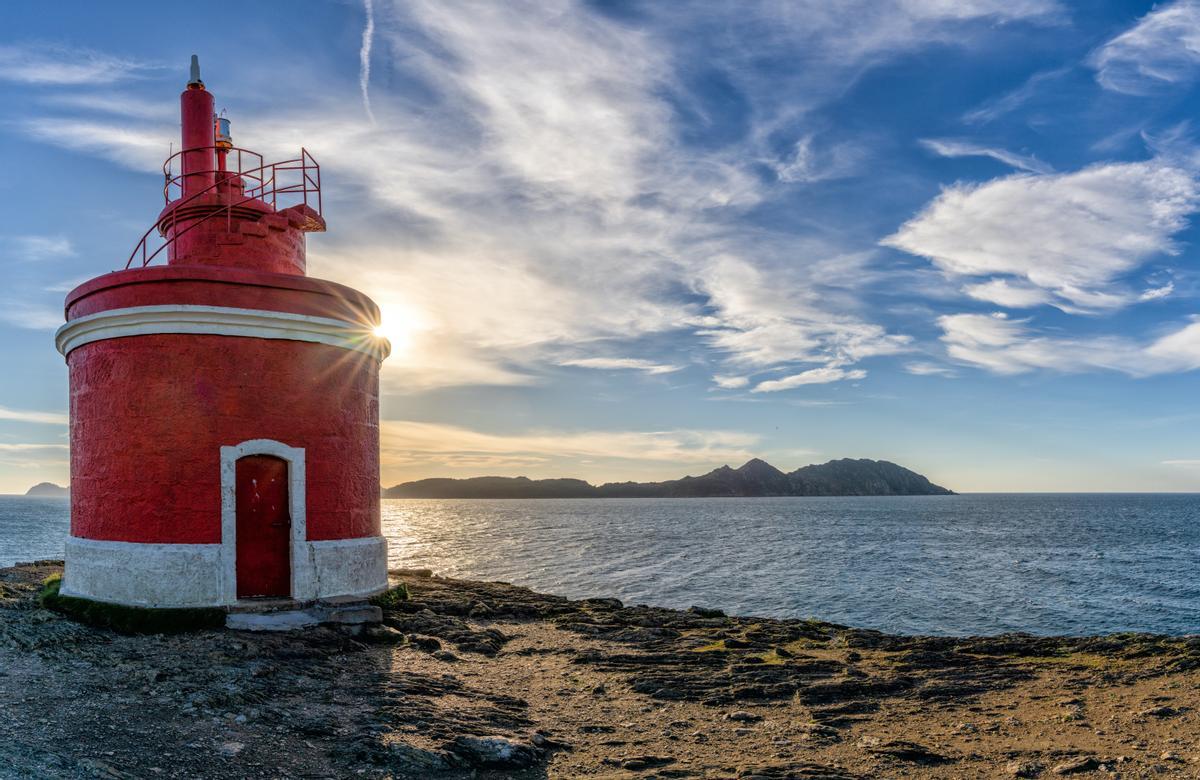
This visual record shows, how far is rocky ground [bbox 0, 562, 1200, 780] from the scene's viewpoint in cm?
693

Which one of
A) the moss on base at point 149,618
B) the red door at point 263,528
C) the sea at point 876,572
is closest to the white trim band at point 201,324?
the red door at point 263,528

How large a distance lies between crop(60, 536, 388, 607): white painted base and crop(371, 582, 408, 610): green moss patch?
2.45 ft

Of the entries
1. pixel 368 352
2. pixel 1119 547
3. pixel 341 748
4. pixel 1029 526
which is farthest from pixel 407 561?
pixel 1029 526

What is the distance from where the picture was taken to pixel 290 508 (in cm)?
1183

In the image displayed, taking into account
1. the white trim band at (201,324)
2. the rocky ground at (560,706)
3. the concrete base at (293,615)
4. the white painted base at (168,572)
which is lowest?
the rocky ground at (560,706)

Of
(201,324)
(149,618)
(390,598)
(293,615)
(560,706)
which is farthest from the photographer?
(390,598)

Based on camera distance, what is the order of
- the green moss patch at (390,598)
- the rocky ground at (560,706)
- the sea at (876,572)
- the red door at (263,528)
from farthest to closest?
the sea at (876,572) → the green moss patch at (390,598) → the red door at (263,528) → the rocky ground at (560,706)

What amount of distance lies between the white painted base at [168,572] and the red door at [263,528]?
0.88ft

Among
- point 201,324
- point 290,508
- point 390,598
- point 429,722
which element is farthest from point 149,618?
point 429,722

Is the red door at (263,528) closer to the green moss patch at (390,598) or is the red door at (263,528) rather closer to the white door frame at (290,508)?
the white door frame at (290,508)

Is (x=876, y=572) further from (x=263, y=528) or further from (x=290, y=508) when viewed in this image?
(x=263, y=528)

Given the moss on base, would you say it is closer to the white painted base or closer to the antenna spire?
the white painted base

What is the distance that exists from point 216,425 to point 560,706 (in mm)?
6449

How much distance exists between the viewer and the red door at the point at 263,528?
11.6 m
